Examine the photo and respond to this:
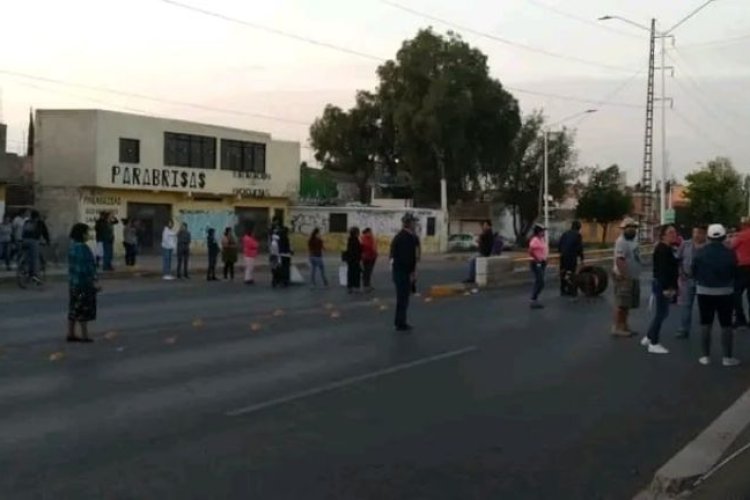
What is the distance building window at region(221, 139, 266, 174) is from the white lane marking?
43333mm

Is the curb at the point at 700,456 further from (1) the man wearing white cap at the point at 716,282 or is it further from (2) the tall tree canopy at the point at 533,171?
(2) the tall tree canopy at the point at 533,171

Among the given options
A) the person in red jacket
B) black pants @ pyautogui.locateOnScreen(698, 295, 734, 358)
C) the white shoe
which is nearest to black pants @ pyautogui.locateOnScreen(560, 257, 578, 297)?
the person in red jacket

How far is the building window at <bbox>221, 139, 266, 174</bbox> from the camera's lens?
55969 millimetres

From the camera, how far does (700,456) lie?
24.7 feet

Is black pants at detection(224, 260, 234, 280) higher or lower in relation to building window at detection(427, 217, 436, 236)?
lower

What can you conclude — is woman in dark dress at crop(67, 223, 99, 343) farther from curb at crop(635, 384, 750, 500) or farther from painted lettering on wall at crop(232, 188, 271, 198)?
painted lettering on wall at crop(232, 188, 271, 198)

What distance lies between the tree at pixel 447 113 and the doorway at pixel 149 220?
885 inches

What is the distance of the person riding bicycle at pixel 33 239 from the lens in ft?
80.4

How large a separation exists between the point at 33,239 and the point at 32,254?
0.69m

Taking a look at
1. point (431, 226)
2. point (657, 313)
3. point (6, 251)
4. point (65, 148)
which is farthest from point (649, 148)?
point (657, 313)

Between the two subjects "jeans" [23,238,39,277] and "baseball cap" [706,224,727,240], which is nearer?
"baseball cap" [706,224,727,240]

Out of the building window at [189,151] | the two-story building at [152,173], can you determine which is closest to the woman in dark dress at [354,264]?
the two-story building at [152,173]

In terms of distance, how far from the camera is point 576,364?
41.1ft

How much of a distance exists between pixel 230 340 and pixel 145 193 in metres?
38.0
